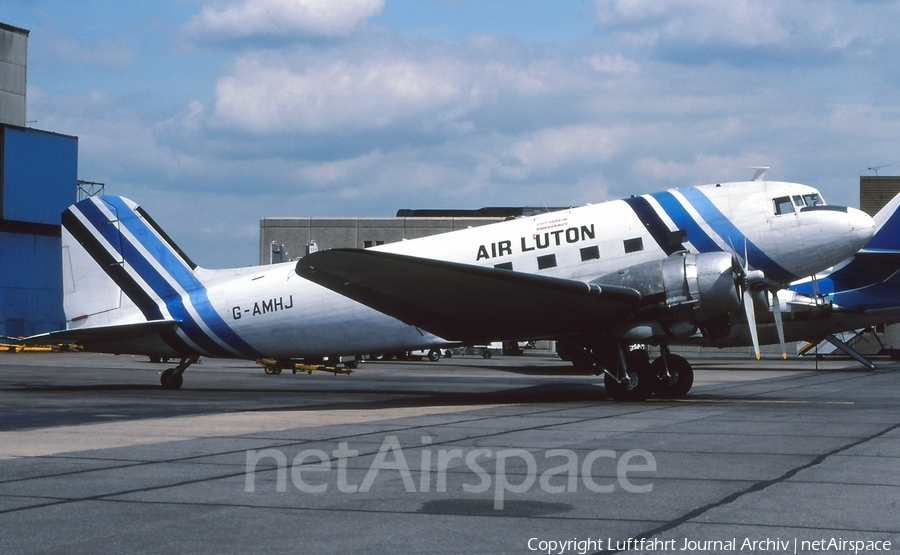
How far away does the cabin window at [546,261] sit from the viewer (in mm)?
22359

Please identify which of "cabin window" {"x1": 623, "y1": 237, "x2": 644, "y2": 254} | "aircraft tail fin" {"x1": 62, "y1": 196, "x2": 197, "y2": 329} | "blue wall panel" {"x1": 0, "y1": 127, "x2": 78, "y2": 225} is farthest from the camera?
"blue wall panel" {"x1": 0, "y1": 127, "x2": 78, "y2": 225}

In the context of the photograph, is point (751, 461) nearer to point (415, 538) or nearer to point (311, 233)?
point (415, 538)

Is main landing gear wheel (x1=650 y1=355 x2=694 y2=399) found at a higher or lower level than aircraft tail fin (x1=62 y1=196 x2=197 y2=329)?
lower

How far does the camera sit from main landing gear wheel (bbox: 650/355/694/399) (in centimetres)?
2192

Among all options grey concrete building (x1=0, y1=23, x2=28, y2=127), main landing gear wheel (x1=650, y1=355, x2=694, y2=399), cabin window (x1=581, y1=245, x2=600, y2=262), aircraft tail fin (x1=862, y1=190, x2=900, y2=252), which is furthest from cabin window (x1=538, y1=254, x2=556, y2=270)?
grey concrete building (x1=0, y1=23, x2=28, y2=127)

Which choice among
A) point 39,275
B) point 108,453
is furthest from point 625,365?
point 39,275

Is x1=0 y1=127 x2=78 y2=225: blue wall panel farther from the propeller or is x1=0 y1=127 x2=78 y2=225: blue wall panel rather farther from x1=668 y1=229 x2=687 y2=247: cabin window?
the propeller

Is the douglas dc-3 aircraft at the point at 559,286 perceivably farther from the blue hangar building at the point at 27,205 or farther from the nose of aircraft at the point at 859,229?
the blue hangar building at the point at 27,205

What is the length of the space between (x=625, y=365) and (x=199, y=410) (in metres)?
9.25

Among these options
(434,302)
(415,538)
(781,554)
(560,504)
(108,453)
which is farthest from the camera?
(434,302)

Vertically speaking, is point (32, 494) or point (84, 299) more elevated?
point (84, 299)

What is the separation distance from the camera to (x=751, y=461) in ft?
37.9

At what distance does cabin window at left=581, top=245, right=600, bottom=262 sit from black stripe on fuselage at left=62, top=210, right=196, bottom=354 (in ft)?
35.7

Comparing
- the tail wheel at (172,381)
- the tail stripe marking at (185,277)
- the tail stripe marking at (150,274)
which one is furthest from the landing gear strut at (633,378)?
the tail wheel at (172,381)
